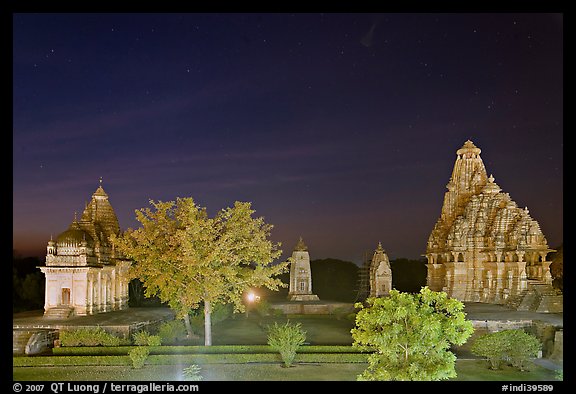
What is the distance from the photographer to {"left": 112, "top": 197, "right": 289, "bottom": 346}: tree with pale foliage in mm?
28906

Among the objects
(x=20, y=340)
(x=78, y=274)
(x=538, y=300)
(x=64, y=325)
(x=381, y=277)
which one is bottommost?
(x=20, y=340)

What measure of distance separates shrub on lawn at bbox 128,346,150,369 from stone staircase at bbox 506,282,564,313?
19313 mm

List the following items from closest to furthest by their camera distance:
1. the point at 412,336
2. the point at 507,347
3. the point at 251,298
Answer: the point at 412,336
the point at 507,347
the point at 251,298

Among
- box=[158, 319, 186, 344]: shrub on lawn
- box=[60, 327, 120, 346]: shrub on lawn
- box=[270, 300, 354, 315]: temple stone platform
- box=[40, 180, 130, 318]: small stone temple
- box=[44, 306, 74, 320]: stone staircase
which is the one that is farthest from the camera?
box=[270, 300, 354, 315]: temple stone platform

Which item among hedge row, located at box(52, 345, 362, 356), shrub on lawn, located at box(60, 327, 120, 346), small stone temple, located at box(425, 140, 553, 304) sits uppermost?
small stone temple, located at box(425, 140, 553, 304)

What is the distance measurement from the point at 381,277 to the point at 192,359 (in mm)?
18144

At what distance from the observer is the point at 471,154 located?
42562 millimetres

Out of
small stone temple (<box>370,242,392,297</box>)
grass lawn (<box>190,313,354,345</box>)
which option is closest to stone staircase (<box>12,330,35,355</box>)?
grass lawn (<box>190,313,354,345</box>)

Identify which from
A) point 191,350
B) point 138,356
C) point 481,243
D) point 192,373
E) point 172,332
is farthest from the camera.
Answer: point 481,243

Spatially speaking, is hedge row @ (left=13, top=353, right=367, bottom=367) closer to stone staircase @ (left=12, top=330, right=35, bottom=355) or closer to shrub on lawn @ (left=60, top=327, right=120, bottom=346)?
shrub on lawn @ (left=60, top=327, right=120, bottom=346)

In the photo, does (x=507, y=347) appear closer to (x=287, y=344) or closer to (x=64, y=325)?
(x=287, y=344)

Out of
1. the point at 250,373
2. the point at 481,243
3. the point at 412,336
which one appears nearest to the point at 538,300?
the point at 481,243

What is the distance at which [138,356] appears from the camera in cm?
2464
